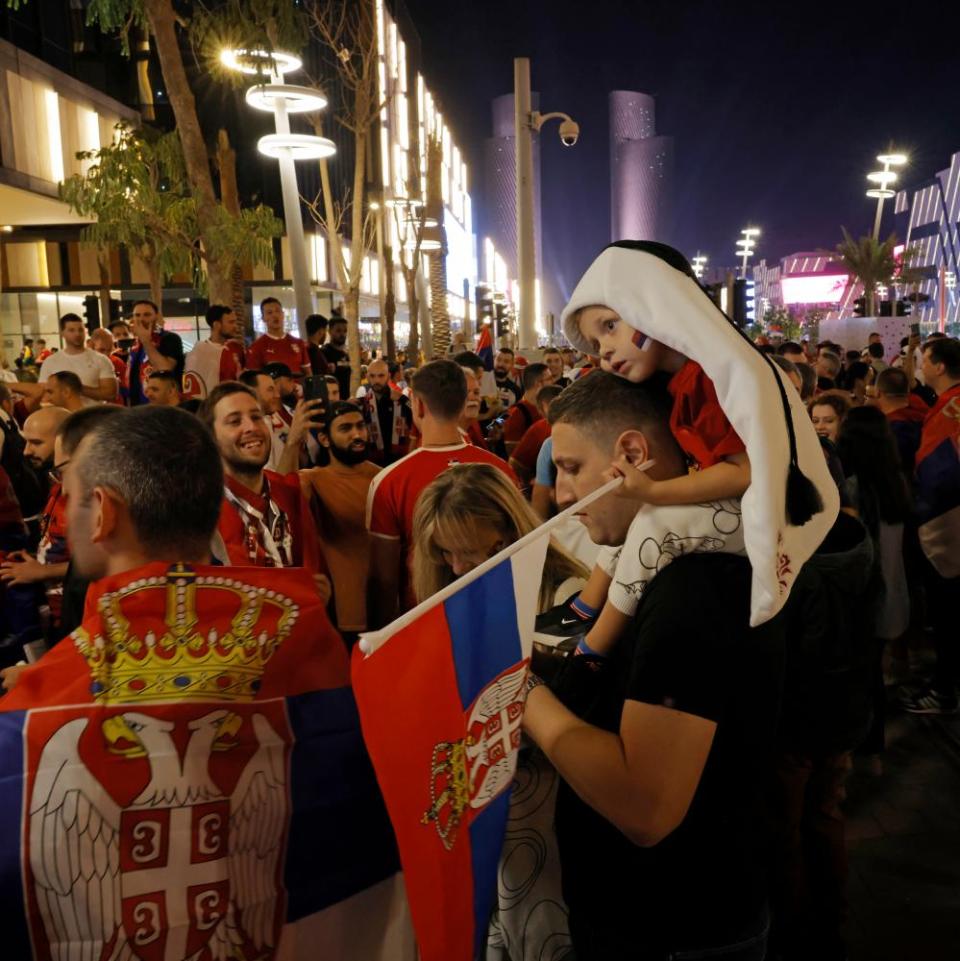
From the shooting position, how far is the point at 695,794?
174cm

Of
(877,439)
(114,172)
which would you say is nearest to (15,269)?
(114,172)

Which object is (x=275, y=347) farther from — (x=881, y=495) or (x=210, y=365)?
(x=881, y=495)

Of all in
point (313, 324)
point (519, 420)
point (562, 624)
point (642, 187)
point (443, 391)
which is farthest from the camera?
point (642, 187)

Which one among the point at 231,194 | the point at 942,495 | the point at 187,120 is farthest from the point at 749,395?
the point at 231,194

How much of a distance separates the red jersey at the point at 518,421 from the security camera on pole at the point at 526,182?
13.0 m

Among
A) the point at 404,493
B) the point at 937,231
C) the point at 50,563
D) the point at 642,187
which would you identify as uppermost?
the point at 642,187

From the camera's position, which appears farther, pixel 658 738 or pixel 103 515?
pixel 103 515

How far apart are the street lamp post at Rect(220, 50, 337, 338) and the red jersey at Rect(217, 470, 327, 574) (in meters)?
7.56

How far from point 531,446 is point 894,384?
3154mm

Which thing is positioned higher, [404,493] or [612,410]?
[612,410]

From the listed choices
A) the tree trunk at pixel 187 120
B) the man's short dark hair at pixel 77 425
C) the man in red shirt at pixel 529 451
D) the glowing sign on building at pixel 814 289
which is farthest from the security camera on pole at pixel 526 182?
the glowing sign on building at pixel 814 289

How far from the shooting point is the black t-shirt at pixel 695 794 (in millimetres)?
1616

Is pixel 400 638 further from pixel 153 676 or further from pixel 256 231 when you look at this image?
pixel 256 231

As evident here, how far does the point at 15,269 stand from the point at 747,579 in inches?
1597
